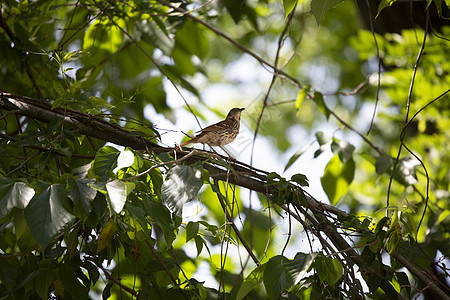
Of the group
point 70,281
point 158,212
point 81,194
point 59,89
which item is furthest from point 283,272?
point 59,89

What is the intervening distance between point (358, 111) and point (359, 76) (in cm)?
57

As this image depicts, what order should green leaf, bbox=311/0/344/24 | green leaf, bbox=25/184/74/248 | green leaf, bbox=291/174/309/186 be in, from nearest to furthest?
green leaf, bbox=25/184/74/248 < green leaf, bbox=311/0/344/24 < green leaf, bbox=291/174/309/186

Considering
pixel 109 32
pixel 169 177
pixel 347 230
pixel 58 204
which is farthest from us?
pixel 109 32

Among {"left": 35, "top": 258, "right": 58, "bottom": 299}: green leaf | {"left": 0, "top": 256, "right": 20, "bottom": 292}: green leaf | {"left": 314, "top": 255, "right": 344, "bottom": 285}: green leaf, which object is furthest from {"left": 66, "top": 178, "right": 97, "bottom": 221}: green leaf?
{"left": 314, "top": 255, "right": 344, "bottom": 285}: green leaf

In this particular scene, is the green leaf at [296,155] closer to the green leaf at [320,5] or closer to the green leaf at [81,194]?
the green leaf at [320,5]

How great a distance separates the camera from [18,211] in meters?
1.84

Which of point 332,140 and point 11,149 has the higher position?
point 332,140

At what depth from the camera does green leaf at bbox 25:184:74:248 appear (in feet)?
4.92

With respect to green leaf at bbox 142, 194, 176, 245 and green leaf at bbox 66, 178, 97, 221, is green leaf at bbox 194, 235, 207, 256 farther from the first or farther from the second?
green leaf at bbox 66, 178, 97, 221

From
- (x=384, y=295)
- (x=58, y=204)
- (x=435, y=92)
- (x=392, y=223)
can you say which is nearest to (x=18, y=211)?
(x=58, y=204)

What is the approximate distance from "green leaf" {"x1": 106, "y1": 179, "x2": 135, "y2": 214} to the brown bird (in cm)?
170

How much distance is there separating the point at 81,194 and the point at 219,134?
6.92 ft

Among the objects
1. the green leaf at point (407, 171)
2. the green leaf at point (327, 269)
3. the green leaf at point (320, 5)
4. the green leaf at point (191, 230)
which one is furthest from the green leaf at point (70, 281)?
the green leaf at point (407, 171)

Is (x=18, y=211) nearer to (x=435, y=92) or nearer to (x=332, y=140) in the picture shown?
(x=332, y=140)
